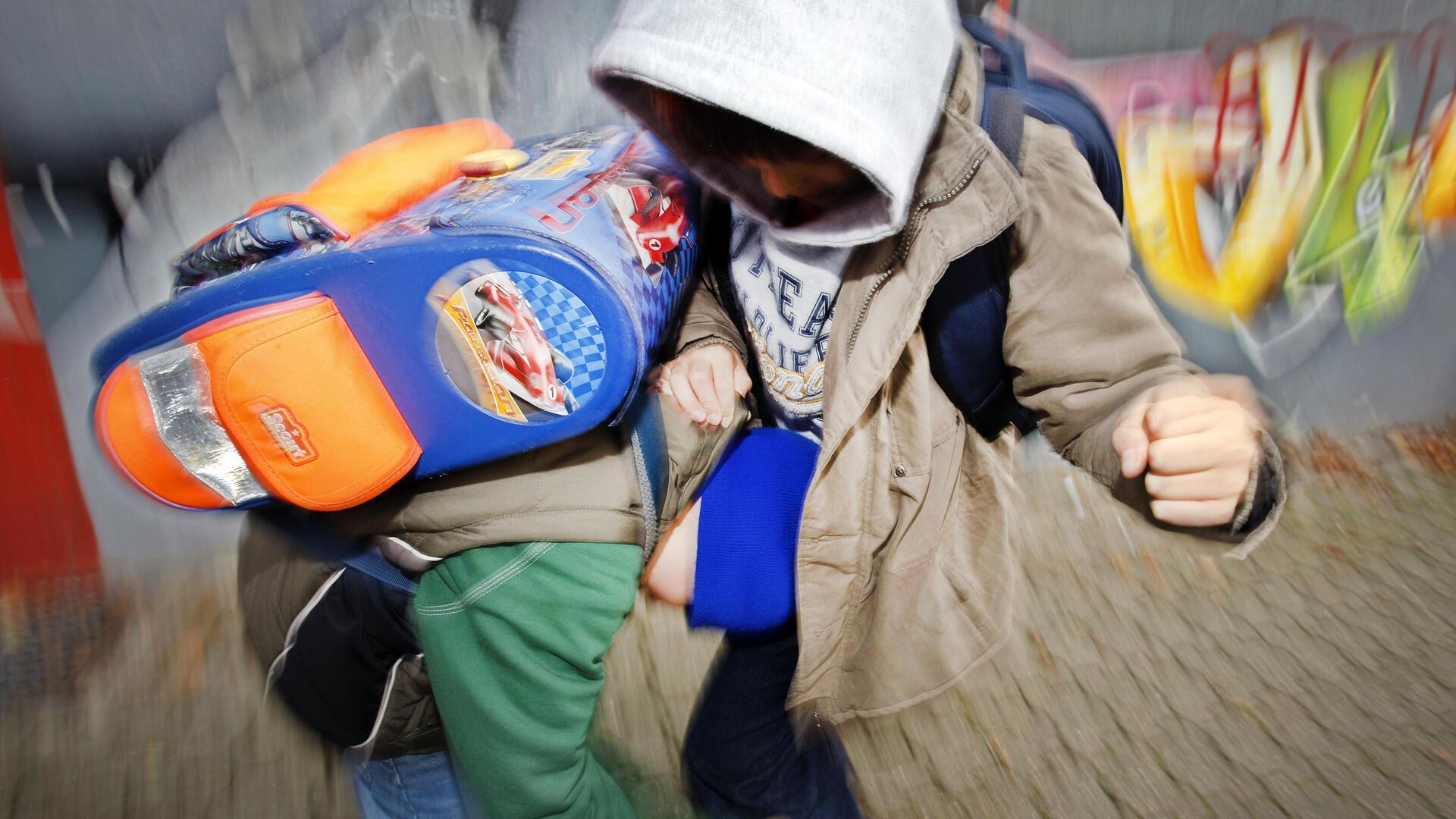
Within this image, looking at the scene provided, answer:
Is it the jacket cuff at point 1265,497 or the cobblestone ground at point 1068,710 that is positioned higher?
the jacket cuff at point 1265,497

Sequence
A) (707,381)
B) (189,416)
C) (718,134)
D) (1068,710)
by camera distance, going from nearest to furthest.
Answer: (189,416) → (718,134) → (707,381) → (1068,710)

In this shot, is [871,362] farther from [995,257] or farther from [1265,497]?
[1265,497]

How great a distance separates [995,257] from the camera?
900mm

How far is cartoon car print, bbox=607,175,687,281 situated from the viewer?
32.3 inches

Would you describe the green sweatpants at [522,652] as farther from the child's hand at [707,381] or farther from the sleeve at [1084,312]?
the sleeve at [1084,312]

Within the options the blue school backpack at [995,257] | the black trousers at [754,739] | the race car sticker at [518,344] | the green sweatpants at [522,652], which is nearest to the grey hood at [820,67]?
the blue school backpack at [995,257]

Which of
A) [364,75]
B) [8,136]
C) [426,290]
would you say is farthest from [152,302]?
[426,290]

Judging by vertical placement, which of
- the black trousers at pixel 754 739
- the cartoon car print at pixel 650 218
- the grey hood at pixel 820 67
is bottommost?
the black trousers at pixel 754 739

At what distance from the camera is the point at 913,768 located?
5.34ft

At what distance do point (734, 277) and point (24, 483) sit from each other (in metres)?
1.71

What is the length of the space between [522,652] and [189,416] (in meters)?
0.40

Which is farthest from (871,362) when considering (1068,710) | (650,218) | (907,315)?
(1068,710)

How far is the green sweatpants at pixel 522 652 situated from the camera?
2.69 feet

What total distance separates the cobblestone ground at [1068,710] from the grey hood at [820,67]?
3.96ft
